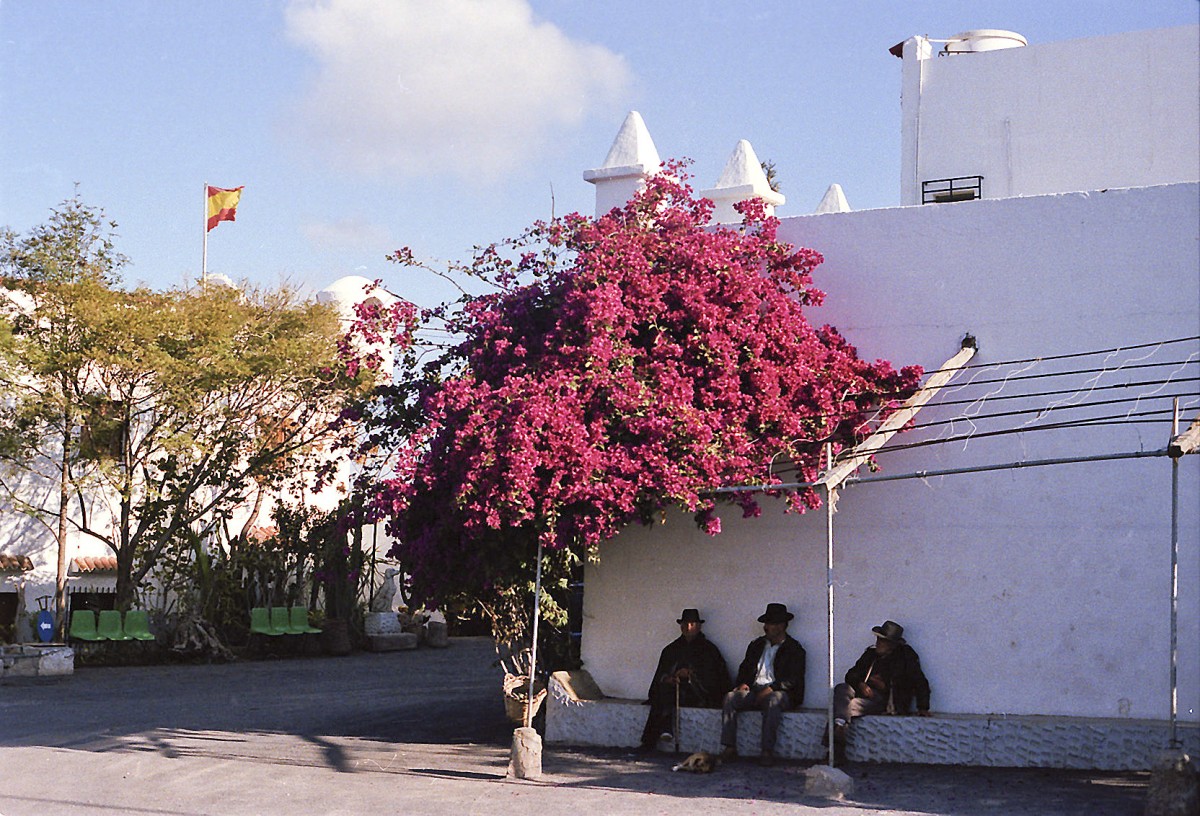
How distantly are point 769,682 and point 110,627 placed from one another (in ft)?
44.0

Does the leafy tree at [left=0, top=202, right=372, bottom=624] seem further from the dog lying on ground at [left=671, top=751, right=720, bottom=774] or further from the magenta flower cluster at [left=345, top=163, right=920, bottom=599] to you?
the dog lying on ground at [left=671, top=751, right=720, bottom=774]

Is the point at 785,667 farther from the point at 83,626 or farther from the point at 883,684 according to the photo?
the point at 83,626

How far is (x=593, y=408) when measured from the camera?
10.9 metres

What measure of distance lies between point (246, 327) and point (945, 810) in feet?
50.7

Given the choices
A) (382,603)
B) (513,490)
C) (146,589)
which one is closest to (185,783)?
(513,490)

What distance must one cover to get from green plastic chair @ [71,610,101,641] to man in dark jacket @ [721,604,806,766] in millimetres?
13010

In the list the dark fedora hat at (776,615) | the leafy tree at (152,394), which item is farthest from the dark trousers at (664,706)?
the leafy tree at (152,394)

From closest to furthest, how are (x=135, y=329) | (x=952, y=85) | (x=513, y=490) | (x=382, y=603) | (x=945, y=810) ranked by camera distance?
(x=945, y=810)
(x=513, y=490)
(x=952, y=85)
(x=135, y=329)
(x=382, y=603)

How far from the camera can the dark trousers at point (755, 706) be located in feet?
36.6

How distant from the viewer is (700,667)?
11.8 metres

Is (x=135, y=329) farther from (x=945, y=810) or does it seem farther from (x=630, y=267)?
(x=945, y=810)

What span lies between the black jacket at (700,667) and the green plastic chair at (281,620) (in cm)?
1275

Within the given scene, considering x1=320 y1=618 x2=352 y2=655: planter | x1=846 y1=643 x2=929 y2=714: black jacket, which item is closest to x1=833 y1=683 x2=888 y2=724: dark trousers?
x1=846 y1=643 x2=929 y2=714: black jacket

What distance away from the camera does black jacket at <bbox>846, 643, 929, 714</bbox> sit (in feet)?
36.4
